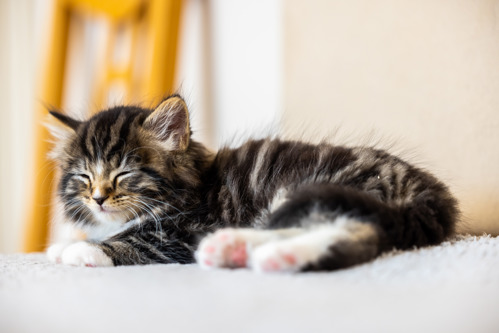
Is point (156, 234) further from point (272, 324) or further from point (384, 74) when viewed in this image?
point (384, 74)

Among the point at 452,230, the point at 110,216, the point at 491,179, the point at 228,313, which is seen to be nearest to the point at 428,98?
the point at 491,179

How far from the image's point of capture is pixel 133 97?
2619 mm

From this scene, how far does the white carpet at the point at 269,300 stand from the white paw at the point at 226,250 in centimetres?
4

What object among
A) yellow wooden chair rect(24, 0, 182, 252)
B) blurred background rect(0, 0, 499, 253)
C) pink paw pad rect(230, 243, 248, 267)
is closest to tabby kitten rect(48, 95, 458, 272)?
pink paw pad rect(230, 243, 248, 267)

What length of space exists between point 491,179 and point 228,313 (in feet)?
3.84

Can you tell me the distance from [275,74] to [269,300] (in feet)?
5.93

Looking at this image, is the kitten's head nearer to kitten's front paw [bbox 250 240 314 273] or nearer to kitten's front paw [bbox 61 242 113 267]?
kitten's front paw [bbox 61 242 113 267]

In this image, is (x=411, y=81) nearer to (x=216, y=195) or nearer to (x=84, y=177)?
(x=216, y=195)

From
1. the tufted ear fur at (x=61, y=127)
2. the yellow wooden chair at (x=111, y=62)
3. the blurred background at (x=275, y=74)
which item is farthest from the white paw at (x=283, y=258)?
the yellow wooden chair at (x=111, y=62)

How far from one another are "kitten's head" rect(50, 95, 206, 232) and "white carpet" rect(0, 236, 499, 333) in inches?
17.5

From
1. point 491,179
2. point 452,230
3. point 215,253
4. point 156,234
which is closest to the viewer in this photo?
point 215,253

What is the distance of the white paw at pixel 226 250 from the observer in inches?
34.8

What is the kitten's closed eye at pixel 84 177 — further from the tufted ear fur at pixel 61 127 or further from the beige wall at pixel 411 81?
the beige wall at pixel 411 81

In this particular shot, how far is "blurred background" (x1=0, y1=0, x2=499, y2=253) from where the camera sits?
147cm
